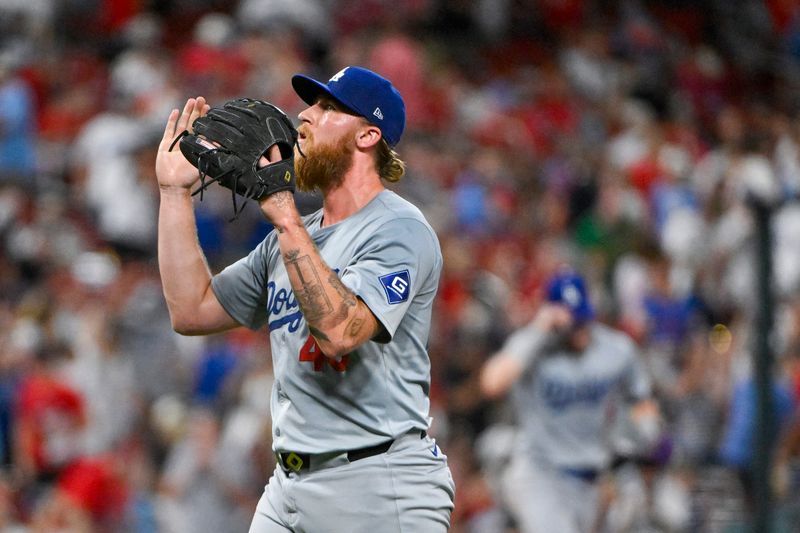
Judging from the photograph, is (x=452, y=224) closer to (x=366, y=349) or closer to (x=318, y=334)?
(x=366, y=349)

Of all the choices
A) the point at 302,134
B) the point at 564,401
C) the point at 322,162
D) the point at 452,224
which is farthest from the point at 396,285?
the point at 452,224

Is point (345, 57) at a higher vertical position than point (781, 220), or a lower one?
lower

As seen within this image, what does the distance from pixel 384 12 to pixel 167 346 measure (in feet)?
16.1

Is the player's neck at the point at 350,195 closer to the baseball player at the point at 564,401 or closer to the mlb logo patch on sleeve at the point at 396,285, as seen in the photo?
the mlb logo patch on sleeve at the point at 396,285

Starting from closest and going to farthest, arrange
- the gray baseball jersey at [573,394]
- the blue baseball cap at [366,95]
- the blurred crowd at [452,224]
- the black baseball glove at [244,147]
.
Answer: the black baseball glove at [244,147] → the blue baseball cap at [366,95] → the gray baseball jersey at [573,394] → the blurred crowd at [452,224]

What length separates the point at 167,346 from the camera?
356 inches

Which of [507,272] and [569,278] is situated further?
[507,272]

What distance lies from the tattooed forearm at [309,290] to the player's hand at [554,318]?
12.7ft

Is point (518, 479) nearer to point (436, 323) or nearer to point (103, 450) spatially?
point (436, 323)

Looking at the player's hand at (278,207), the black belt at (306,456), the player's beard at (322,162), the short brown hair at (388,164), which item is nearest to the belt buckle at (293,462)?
the black belt at (306,456)

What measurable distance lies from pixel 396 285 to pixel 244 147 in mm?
528

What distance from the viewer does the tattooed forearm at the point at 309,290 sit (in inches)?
134

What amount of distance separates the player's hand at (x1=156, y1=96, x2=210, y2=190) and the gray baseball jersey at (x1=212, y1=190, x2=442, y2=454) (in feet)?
1.18

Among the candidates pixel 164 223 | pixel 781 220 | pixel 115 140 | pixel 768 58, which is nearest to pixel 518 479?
pixel 781 220
